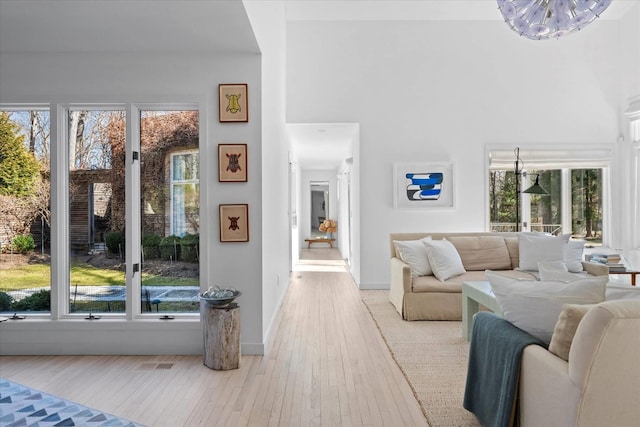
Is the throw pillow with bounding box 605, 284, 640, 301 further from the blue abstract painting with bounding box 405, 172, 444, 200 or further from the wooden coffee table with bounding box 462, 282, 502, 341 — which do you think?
the blue abstract painting with bounding box 405, 172, 444, 200

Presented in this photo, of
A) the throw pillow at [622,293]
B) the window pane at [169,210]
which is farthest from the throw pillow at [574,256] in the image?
the window pane at [169,210]

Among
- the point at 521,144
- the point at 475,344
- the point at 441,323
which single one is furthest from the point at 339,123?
the point at 475,344

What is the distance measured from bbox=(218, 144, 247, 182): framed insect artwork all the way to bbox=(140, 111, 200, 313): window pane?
0.88ft

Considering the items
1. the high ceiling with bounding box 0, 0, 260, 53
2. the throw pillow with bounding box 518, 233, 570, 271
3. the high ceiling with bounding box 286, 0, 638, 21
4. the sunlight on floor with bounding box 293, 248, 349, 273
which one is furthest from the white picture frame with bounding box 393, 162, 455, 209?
the high ceiling with bounding box 0, 0, 260, 53

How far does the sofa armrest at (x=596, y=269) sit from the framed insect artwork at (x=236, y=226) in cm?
389

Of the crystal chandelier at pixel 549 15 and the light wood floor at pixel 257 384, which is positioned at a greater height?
the crystal chandelier at pixel 549 15

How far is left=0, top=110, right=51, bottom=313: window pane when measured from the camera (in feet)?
12.2

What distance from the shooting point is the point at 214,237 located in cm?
359

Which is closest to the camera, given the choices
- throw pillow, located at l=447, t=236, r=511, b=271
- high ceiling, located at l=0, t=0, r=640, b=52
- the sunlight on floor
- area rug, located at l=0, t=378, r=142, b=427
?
area rug, located at l=0, t=378, r=142, b=427

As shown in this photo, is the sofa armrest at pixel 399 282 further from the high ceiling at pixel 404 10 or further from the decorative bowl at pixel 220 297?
the high ceiling at pixel 404 10

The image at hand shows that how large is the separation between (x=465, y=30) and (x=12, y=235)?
6342 mm

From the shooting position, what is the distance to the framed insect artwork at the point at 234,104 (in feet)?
11.7

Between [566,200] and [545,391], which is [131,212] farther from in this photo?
[566,200]

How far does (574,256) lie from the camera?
5.03 metres
